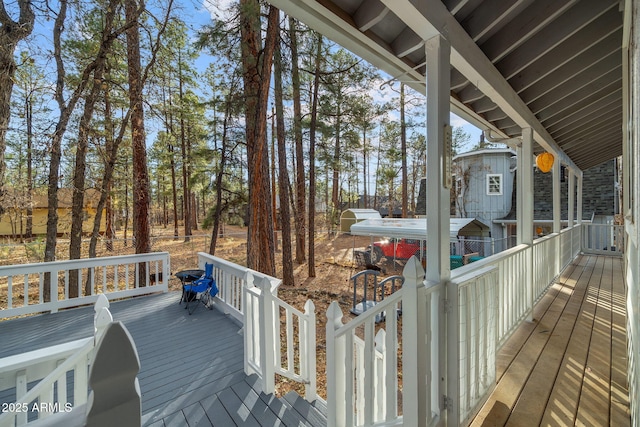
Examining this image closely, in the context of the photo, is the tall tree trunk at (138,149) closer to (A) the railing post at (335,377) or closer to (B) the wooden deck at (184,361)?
(B) the wooden deck at (184,361)

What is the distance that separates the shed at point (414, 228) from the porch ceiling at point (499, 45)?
6.37 metres

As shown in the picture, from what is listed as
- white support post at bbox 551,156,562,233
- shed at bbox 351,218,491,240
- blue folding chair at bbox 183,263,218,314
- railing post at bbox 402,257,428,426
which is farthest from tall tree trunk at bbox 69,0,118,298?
shed at bbox 351,218,491,240

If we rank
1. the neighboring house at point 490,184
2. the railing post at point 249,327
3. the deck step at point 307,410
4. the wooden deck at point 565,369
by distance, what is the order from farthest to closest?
1. the neighboring house at point 490,184
2. the railing post at point 249,327
3. the deck step at point 307,410
4. the wooden deck at point 565,369

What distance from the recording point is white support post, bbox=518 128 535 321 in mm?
3629

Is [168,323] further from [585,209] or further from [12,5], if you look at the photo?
[585,209]

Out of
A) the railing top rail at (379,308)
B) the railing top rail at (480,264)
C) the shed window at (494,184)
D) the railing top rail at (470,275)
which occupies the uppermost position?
the shed window at (494,184)

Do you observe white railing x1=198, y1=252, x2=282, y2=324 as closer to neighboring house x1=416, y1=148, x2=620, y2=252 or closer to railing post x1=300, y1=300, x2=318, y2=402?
railing post x1=300, y1=300, x2=318, y2=402

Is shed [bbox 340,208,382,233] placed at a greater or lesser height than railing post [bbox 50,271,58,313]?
greater

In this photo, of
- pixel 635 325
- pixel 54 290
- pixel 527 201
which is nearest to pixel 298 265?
pixel 54 290

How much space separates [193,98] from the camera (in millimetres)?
11789

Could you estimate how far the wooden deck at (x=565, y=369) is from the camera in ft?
6.87

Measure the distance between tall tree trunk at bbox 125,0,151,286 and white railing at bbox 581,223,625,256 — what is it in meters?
12.4

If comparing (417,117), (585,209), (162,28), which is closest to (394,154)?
(417,117)

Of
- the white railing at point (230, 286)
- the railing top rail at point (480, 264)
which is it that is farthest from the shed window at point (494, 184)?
the white railing at point (230, 286)
